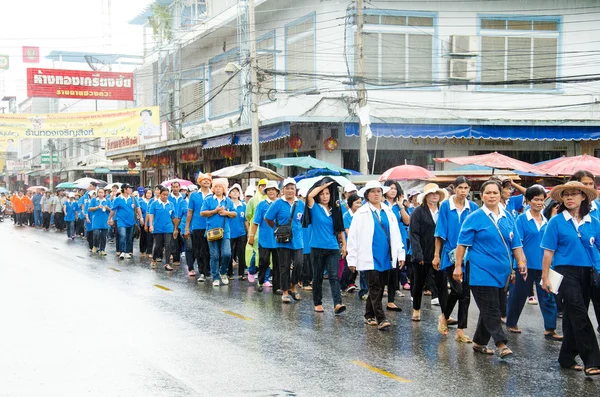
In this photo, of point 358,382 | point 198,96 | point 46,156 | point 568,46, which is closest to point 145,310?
point 358,382

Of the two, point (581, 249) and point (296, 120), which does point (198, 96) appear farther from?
point (581, 249)

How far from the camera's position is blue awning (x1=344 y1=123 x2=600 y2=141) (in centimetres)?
2364

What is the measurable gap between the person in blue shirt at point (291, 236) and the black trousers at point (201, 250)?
10.8 feet

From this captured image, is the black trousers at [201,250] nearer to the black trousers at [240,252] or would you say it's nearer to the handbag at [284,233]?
the black trousers at [240,252]

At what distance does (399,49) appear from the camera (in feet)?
79.9

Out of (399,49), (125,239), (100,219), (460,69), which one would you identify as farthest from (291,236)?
(460,69)

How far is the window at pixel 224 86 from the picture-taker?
30.2m

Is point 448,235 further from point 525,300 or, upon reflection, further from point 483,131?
point 483,131

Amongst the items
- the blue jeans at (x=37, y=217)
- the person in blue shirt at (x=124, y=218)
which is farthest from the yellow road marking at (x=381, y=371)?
the blue jeans at (x=37, y=217)

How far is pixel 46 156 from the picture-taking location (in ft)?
201

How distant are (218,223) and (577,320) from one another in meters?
7.94

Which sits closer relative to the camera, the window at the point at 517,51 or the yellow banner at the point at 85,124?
the window at the point at 517,51

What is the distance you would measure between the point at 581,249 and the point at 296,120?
15390 millimetres

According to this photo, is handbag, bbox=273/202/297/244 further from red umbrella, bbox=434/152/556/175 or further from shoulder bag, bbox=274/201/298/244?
red umbrella, bbox=434/152/556/175
